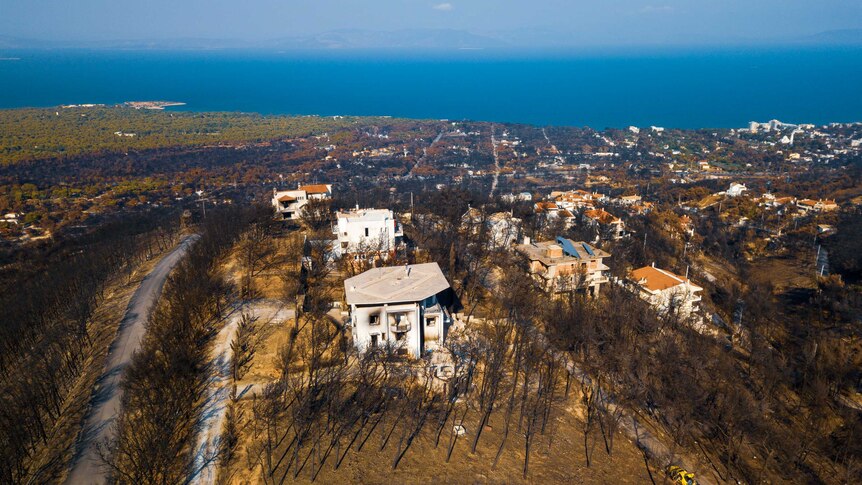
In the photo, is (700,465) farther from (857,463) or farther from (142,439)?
(142,439)

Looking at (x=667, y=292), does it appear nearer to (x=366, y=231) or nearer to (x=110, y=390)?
(x=366, y=231)

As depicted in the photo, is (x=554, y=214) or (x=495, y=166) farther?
(x=495, y=166)

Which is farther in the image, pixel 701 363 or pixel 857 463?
pixel 701 363

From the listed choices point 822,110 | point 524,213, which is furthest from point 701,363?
point 822,110

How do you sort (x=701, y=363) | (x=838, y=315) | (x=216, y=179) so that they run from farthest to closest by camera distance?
1. (x=216, y=179)
2. (x=838, y=315)
3. (x=701, y=363)

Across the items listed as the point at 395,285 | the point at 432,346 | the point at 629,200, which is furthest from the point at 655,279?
the point at 629,200

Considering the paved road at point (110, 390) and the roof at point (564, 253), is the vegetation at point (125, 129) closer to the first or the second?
the paved road at point (110, 390)

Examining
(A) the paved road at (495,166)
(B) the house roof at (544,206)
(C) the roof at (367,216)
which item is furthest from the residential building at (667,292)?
(A) the paved road at (495,166)

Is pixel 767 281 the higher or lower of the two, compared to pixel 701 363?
lower
